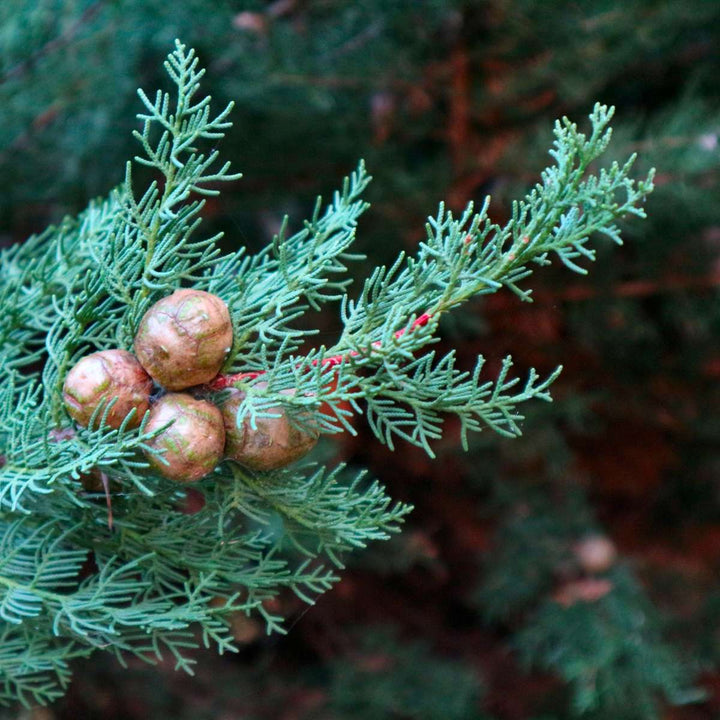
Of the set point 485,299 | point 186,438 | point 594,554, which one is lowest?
point 594,554

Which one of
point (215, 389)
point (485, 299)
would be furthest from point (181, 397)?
point (485, 299)

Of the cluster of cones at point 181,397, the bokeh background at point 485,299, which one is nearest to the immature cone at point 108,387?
the cluster of cones at point 181,397

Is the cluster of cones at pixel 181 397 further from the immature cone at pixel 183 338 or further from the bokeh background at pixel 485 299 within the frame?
the bokeh background at pixel 485 299

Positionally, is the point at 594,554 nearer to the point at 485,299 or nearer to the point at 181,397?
the point at 485,299

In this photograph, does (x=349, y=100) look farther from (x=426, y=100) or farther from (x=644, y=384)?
(x=644, y=384)

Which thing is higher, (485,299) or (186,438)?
(485,299)

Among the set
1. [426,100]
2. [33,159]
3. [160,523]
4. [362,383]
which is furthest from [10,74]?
[362,383]

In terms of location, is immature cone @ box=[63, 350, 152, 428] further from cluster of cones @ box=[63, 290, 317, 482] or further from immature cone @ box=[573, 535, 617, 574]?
immature cone @ box=[573, 535, 617, 574]
